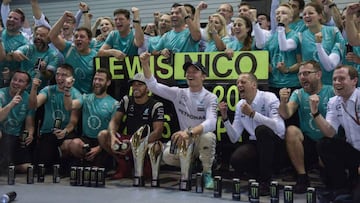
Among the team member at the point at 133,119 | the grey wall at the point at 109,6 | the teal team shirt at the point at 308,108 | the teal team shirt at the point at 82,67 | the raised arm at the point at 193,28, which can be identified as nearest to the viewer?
the teal team shirt at the point at 308,108

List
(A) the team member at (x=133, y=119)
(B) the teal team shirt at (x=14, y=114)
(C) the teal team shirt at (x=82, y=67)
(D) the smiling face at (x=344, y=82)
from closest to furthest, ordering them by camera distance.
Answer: (D) the smiling face at (x=344, y=82) < (B) the teal team shirt at (x=14, y=114) < (A) the team member at (x=133, y=119) < (C) the teal team shirt at (x=82, y=67)

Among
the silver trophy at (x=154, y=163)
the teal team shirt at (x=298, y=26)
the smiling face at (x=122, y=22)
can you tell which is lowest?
the silver trophy at (x=154, y=163)

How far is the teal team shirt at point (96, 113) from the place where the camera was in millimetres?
6086

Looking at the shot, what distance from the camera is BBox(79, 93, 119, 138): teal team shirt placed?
20.0ft

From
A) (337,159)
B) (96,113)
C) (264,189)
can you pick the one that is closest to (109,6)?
(96,113)

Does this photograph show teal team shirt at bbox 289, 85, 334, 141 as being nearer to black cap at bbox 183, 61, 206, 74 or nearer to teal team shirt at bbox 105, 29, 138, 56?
black cap at bbox 183, 61, 206, 74

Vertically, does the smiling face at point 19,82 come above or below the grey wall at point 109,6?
below

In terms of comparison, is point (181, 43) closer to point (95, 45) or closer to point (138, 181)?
point (95, 45)

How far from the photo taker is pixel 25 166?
6070 mm

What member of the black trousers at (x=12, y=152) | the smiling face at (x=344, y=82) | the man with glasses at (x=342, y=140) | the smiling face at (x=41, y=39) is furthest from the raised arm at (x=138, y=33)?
the smiling face at (x=344, y=82)

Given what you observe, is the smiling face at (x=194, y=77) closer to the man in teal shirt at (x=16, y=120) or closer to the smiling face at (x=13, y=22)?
the man in teal shirt at (x=16, y=120)

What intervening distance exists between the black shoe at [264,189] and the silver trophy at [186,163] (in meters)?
0.80

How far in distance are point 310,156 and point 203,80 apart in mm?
1547

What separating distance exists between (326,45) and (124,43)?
2.72m
